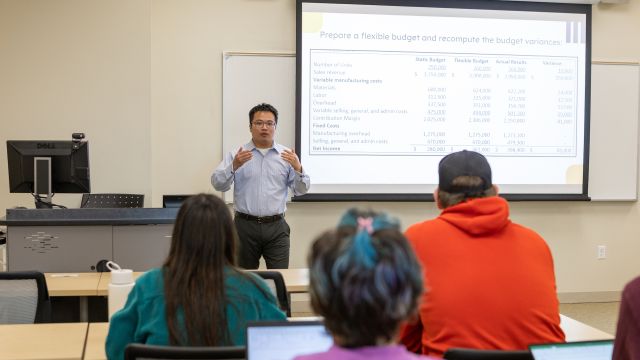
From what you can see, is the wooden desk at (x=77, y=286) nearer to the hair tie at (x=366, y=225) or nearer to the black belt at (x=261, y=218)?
the black belt at (x=261, y=218)

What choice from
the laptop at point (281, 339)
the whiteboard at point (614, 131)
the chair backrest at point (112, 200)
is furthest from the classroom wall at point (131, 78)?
the laptop at point (281, 339)

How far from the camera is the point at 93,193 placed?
16.0 feet

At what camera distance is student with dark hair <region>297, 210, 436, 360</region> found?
91 cm

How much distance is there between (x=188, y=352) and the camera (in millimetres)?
1439

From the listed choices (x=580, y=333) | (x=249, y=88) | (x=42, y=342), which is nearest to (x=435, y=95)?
(x=249, y=88)

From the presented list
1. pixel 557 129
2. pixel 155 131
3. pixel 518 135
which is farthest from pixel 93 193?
pixel 557 129

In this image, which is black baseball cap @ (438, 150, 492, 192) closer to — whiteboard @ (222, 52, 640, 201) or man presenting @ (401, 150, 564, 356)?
man presenting @ (401, 150, 564, 356)

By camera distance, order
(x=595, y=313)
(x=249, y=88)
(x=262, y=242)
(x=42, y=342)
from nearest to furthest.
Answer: (x=42, y=342)
(x=262, y=242)
(x=249, y=88)
(x=595, y=313)

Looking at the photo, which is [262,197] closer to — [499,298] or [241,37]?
[241,37]

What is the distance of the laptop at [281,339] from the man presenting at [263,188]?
8.81ft

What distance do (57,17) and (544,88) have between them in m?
4.06

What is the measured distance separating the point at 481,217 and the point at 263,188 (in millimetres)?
2534

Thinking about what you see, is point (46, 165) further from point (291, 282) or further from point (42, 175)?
point (291, 282)

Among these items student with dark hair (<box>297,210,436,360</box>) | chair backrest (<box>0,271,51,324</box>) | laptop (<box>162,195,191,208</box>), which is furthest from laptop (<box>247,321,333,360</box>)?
laptop (<box>162,195,191,208</box>)
